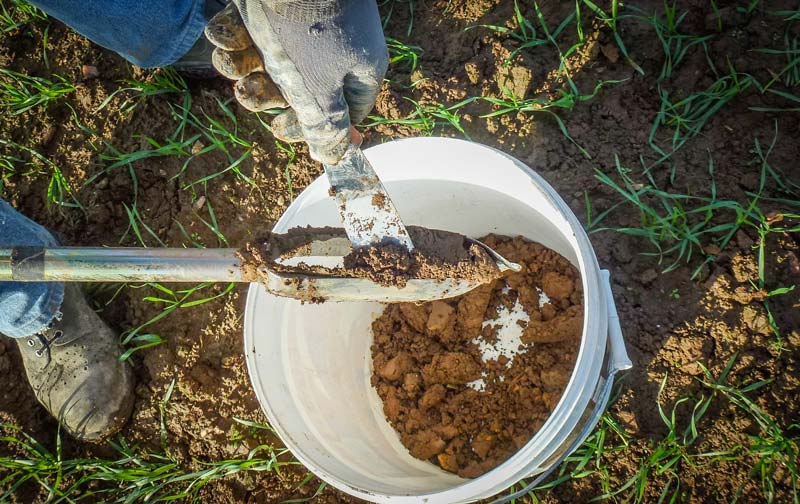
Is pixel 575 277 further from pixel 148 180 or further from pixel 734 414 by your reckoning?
pixel 148 180

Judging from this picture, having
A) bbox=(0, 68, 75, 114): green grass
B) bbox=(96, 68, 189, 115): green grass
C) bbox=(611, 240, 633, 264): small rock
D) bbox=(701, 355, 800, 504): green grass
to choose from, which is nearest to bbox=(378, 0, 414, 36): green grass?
bbox=(96, 68, 189, 115): green grass

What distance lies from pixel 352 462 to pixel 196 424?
0.51m

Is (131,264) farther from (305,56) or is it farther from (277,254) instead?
(305,56)

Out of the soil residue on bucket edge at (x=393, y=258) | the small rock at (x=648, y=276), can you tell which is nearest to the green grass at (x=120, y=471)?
the soil residue on bucket edge at (x=393, y=258)

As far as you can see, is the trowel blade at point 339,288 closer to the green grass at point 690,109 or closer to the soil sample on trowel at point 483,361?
the soil sample on trowel at point 483,361

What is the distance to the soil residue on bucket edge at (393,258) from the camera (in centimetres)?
114

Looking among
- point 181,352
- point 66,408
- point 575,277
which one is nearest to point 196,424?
point 181,352

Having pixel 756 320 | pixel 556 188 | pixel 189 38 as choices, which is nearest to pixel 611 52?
pixel 556 188

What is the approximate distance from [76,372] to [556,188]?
54.9 inches

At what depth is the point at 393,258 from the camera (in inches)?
45.3

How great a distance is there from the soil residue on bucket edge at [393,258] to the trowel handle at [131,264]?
0.05 meters

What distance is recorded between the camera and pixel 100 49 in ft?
6.13

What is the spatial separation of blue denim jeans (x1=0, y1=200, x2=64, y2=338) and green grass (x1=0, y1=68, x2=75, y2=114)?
0.45 meters

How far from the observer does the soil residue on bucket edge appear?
1.14 metres
